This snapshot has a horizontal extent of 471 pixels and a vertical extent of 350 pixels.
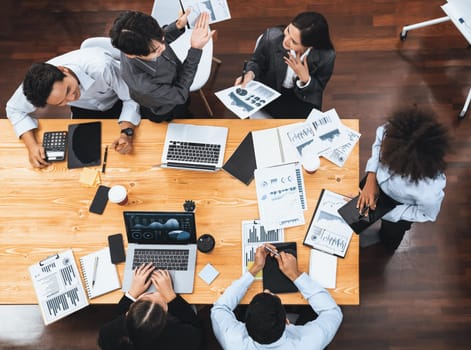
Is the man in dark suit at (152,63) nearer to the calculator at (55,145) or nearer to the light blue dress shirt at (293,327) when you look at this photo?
the calculator at (55,145)

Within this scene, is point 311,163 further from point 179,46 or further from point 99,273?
point 179,46

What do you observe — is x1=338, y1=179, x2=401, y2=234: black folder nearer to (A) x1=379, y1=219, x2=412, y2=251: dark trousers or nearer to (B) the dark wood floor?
(A) x1=379, y1=219, x2=412, y2=251: dark trousers

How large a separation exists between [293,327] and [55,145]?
154cm

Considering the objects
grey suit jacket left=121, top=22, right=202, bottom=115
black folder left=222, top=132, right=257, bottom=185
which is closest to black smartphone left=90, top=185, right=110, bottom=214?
grey suit jacket left=121, top=22, right=202, bottom=115

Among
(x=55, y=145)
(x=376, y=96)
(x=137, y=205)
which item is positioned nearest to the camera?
(x=137, y=205)

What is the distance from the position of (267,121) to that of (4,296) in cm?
157

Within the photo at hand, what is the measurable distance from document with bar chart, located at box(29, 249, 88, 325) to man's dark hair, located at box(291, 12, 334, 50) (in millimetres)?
1655

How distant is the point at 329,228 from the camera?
85.0 inches

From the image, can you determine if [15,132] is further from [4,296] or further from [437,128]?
[437,128]

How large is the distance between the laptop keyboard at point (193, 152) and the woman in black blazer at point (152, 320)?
58 cm

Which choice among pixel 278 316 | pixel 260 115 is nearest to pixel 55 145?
pixel 260 115

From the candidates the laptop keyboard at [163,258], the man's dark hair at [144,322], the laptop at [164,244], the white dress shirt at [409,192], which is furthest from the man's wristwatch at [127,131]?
the white dress shirt at [409,192]

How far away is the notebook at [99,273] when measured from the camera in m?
2.14

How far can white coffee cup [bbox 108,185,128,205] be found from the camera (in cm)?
223
